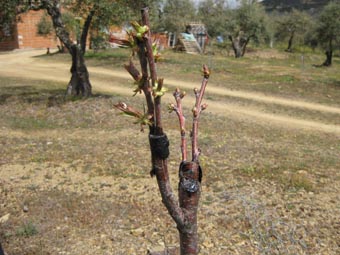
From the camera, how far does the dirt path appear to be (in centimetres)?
1184

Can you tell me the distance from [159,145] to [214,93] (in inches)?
585

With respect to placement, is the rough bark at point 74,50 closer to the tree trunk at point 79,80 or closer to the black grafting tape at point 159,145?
the tree trunk at point 79,80

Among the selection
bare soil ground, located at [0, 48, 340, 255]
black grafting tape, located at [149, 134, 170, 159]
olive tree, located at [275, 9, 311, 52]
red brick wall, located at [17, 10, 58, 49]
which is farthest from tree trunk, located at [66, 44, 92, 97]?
olive tree, located at [275, 9, 311, 52]

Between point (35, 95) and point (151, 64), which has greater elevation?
point (151, 64)

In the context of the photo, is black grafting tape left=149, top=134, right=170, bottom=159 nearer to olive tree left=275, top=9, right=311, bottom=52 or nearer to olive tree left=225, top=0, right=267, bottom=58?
olive tree left=225, top=0, right=267, bottom=58

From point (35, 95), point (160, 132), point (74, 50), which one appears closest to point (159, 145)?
point (160, 132)

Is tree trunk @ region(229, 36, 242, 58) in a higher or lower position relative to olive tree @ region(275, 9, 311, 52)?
lower

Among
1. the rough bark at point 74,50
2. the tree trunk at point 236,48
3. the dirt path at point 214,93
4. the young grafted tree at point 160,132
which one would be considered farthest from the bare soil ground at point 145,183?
the tree trunk at point 236,48

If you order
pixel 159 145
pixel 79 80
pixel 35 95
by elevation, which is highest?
pixel 159 145

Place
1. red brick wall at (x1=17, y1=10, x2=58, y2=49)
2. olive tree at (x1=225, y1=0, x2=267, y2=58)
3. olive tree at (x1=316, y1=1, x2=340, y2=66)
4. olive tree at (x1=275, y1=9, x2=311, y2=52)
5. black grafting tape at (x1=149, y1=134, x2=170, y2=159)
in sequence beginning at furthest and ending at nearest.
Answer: olive tree at (x1=275, y1=9, x2=311, y2=52)
olive tree at (x1=225, y1=0, x2=267, y2=58)
red brick wall at (x1=17, y1=10, x2=58, y2=49)
olive tree at (x1=316, y1=1, x2=340, y2=66)
black grafting tape at (x1=149, y1=134, x2=170, y2=159)

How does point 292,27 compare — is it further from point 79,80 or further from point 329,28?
point 79,80

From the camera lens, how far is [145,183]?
6426 millimetres

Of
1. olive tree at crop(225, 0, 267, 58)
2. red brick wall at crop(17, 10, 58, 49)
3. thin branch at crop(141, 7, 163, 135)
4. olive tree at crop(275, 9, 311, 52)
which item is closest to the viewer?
thin branch at crop(141, 7, 163, 135)

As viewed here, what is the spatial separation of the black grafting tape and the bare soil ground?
2.27 m
